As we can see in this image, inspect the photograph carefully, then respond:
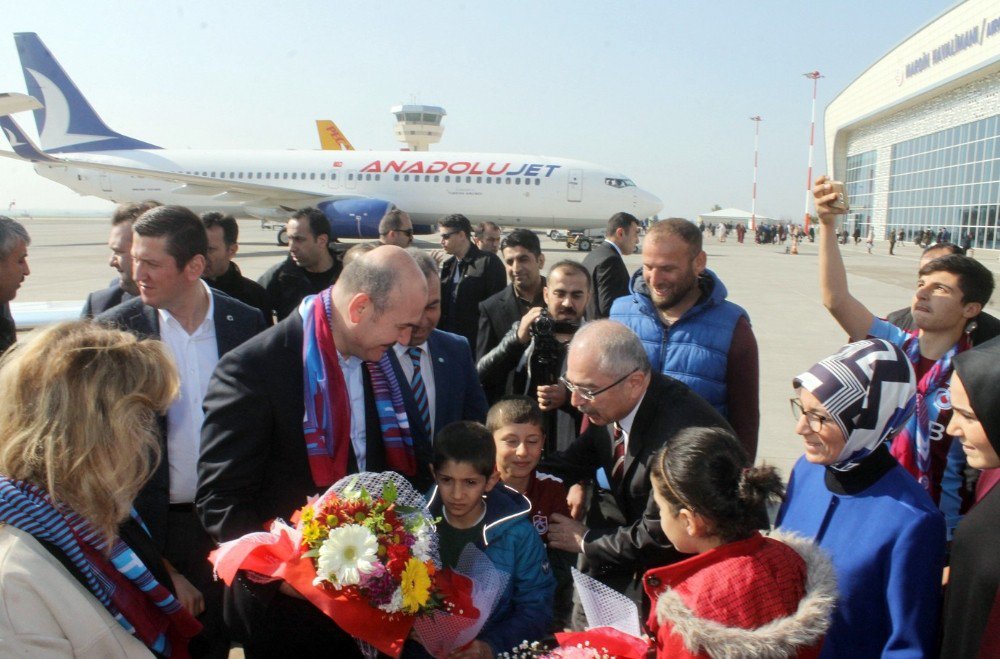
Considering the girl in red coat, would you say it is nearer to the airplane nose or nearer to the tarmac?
the tarmac

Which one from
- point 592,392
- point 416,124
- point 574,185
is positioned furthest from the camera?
point 416,124

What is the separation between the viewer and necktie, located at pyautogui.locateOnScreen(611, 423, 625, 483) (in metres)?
2.72

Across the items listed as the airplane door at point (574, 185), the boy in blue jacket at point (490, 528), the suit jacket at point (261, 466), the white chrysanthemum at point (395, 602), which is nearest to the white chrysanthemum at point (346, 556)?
the white chrysanthemum at point (395, 602)

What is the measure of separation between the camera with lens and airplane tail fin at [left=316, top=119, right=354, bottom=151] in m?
50.6

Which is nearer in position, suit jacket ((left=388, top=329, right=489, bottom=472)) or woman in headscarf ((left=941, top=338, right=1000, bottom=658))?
woman in headscarf ((left=941, top=338, right=1000, bottom=658))

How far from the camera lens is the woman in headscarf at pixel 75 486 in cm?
141

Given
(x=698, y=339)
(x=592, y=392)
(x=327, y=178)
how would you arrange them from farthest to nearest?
(x=327, y=178)
(x=698, y=339)
(x=592, y=392)

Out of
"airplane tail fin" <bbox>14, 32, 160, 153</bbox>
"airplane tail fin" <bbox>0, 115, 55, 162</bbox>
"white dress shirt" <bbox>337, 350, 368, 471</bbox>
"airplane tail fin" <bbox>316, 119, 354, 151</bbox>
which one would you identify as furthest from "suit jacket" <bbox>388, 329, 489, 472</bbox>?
"airplane tail fin" <bbox>316, 119, 354, 151</bbox>

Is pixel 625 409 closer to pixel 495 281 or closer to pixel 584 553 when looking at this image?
pixel 584 553

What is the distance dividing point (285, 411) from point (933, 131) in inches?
1894

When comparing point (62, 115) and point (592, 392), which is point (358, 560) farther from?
point (62, 115)

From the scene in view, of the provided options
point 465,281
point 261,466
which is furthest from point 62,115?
point 261,466

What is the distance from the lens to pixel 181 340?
10.0 ft

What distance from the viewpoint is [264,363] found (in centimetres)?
227
